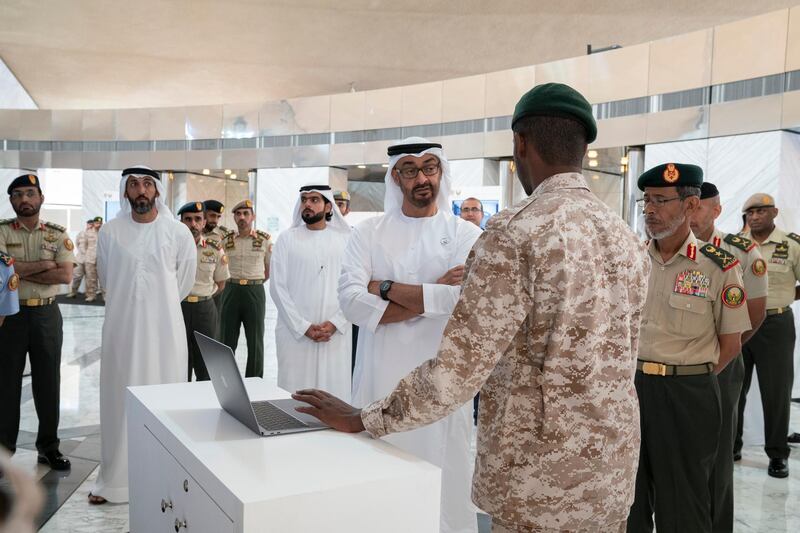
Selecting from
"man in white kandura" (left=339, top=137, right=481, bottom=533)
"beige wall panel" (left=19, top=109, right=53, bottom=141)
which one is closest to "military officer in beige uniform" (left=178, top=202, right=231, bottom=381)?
"man in white kandura" (left=339, top=137, right=481, bottom=533)

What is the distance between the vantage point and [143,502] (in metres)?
2.23

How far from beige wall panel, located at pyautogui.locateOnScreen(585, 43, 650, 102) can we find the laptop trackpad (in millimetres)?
8295

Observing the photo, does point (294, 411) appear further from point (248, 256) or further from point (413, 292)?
point (248, 256)

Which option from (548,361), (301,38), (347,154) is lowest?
(548,361)

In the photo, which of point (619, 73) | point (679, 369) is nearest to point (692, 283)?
point (679, 369)

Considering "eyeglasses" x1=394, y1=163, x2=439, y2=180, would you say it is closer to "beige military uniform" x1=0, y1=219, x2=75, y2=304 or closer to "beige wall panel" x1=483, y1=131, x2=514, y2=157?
"beige military uniform" x1=0, y1=219, x2=75, y2=304

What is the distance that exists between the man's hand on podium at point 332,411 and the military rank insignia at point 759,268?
2.89 m

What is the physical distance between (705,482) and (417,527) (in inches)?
66.2

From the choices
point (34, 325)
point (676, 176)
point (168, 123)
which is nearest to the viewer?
point (676, 176)

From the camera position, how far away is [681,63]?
8.49 meters

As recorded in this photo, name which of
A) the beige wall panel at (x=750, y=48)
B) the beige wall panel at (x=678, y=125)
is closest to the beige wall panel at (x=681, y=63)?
the beige wall panel at (x=750, y=48)

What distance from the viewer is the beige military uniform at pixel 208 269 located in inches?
237

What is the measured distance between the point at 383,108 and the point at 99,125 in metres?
→ 7.46

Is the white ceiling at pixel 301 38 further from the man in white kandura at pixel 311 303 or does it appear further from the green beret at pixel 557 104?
the green beret at pixel 557 104
